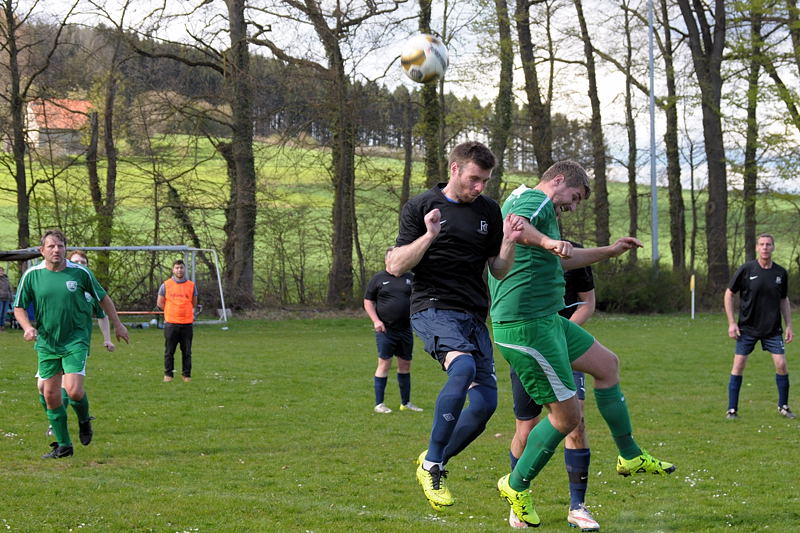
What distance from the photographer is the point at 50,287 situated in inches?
337

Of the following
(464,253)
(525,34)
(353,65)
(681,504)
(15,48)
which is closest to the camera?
(464,253)

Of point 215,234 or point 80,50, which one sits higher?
point 80,50

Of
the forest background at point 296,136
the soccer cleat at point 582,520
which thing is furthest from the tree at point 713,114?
the soccer cleat at point 582,520

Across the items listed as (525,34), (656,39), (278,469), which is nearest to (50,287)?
(278,469)

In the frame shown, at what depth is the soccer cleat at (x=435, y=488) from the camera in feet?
17.3

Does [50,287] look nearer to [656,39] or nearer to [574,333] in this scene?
[574,333]

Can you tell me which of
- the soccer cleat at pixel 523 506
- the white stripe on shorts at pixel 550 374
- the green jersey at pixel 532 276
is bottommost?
the soccer cleat at pixel 523 506

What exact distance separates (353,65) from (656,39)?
1297 cm

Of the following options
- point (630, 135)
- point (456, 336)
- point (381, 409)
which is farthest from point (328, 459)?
point (630, 135)

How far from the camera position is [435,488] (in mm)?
5352

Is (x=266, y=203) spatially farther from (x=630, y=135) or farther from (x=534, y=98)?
(x=630, y=135)

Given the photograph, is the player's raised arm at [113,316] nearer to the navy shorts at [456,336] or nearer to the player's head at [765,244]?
the navy shorts at [456,336]

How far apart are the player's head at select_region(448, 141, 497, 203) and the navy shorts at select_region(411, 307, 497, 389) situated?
0.70 meters

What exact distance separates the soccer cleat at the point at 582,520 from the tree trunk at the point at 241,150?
2529 cm
